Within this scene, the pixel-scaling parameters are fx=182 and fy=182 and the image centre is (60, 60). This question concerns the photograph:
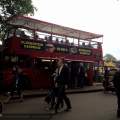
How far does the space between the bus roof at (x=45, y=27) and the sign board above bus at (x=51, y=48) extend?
1013mm

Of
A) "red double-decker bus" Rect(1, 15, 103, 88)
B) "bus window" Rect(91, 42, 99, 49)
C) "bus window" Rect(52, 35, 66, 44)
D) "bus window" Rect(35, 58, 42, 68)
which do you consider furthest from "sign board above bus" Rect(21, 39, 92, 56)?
"bus window" Rect(91, 42, 99, 49)

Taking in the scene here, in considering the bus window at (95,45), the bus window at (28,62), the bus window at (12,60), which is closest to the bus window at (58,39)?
the bus window at (28,62)

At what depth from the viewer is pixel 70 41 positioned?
13.4 m

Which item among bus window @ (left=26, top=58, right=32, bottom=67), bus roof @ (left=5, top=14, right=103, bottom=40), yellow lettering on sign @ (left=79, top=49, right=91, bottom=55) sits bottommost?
bus window @ (left=26, top=58, right=32, bottom=67)

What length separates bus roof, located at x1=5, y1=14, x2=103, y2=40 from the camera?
10923 mm

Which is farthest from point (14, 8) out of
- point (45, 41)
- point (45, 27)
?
point (45, 41)

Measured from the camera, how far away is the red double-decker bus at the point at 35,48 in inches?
429

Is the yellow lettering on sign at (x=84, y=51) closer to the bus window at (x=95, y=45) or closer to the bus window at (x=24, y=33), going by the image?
the bus window at (x=95, y=45)

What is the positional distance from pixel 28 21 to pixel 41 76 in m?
3.63

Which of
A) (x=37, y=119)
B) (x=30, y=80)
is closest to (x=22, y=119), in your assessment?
(x=37, y=119)

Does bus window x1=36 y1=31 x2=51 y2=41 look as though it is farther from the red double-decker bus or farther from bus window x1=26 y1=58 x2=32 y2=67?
bus window x1=26 y1=58 x2=32 y2=67

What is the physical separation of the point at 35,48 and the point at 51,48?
3.90 ft

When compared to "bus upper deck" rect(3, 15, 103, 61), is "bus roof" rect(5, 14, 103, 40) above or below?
above

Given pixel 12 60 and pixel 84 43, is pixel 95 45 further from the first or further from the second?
pixel 12 60
